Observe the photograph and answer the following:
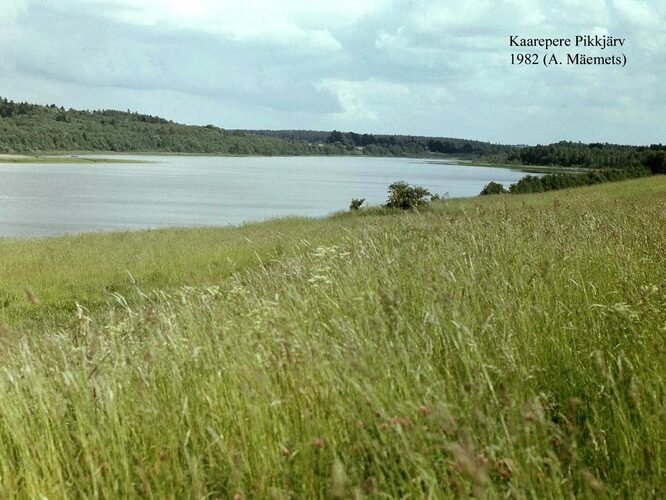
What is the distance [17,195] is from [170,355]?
69757mm

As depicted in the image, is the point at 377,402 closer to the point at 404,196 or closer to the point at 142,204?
the point at 404,196

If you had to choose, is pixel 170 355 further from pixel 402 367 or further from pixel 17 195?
pixel 17 195

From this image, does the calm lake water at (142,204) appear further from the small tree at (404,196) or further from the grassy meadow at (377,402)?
the grassy meadow at (377,402)

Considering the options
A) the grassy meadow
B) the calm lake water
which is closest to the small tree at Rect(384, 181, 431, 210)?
the calm lake water

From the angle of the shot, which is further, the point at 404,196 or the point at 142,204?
the point at 142,204

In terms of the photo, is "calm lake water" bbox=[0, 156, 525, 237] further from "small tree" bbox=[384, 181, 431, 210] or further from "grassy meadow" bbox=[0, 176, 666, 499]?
"grassy meadow" bbox=[0, 176, 666, 499]

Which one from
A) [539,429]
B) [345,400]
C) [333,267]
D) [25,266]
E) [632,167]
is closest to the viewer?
[539,429]

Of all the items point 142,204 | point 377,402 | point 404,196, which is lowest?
point 142,204

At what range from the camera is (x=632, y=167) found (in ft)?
149

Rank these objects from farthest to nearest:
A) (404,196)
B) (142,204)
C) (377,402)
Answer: (142,204)
(404,196)
(377,402)

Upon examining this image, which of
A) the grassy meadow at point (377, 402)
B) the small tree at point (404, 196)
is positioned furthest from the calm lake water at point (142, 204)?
the grassy meadow at point (377, 402)

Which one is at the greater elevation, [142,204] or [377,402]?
[377,402]

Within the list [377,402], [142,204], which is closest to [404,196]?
[377,402]

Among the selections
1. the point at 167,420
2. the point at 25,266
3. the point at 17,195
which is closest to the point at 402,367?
the point at 167,420
